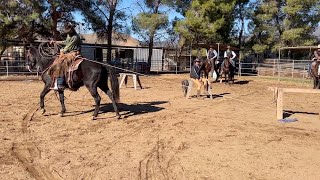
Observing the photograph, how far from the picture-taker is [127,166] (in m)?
5.17

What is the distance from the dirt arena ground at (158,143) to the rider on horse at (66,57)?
37.7 inches

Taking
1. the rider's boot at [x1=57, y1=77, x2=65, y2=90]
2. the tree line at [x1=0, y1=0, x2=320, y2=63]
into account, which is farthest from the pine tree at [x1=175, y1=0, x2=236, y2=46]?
the rider's boot at [x1=57, y1=77, x2=65, y2=90]

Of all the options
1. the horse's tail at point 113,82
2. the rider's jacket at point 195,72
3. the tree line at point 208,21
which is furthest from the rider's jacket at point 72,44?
the tree line at point 208,21

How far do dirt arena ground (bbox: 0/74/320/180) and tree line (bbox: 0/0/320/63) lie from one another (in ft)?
49.2

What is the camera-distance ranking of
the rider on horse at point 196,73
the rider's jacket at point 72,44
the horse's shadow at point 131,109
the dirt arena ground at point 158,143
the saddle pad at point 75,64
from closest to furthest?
the dirt arena ground at point 158,143 → the saddle pad at point 75,64 → the rider's jacket at point 72,44 → the horse's shadow at point 131,109 → the rider on horse at point 196,73

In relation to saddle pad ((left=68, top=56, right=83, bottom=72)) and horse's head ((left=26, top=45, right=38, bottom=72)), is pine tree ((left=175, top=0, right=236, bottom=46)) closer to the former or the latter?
horse's head ((left=26, top=45, right=38, bottom=72))

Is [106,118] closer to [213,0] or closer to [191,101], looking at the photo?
[191,101]

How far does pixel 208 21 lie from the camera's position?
2784cm

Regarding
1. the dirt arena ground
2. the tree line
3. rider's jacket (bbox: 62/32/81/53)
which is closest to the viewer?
the dirt arena ground

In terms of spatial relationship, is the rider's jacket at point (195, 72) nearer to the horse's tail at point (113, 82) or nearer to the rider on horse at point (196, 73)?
the rider on horse at point (196, 73)

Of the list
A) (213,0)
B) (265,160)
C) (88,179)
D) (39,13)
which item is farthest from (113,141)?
(213,0)

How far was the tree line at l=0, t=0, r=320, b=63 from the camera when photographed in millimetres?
24595

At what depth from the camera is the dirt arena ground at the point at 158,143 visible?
5.00 metres

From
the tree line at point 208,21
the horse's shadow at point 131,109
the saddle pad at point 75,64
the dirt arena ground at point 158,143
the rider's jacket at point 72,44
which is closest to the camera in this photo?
the dirt arena ground at point 158,143
